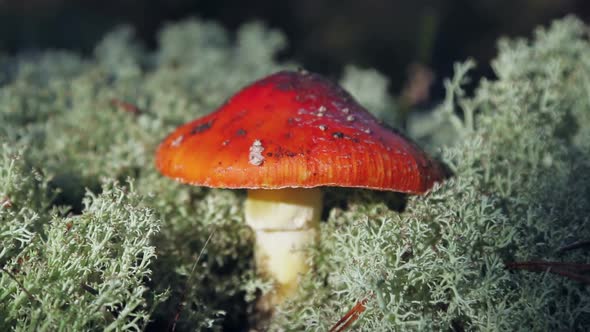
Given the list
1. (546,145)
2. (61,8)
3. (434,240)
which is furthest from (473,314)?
(61,8)

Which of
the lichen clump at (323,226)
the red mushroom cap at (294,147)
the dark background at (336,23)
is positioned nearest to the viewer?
the lichen clump at (323,226)

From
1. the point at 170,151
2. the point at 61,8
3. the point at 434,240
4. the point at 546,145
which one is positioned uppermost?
the point at 61,8

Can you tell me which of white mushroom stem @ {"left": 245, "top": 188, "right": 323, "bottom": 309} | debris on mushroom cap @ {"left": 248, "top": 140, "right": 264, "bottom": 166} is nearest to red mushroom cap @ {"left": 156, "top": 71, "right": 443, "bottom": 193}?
debris on mushroom cap @ {"left": 248, "top": 140, "right": 264, "bottom": 166}

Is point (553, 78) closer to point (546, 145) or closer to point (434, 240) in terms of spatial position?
point (546, 145)

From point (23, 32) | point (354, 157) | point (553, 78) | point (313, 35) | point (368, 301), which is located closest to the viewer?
point (368, 301)

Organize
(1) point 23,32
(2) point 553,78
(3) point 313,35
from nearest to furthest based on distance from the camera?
(2) point 553,78
(1) point 23,32
(3) point 313,35

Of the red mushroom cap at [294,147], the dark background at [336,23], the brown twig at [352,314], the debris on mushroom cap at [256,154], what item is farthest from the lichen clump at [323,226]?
the dark background at [336,23]

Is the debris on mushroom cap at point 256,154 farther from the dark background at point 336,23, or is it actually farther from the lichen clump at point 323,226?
the dark background at point 336,23
